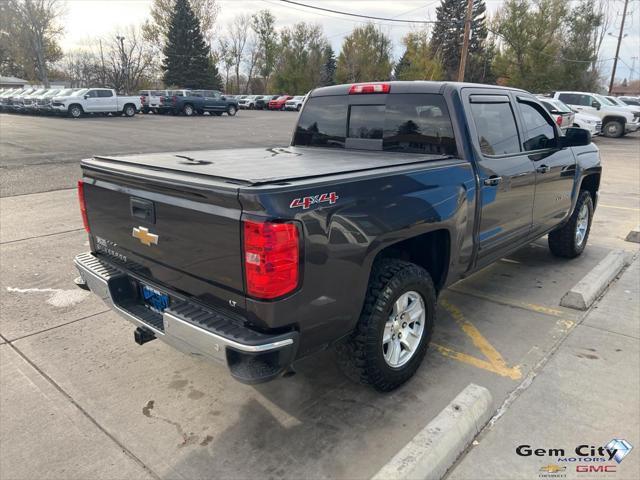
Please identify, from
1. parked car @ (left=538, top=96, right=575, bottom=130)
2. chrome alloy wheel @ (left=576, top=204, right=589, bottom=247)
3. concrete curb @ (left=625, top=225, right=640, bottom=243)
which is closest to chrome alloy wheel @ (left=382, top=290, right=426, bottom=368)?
chrome alloy wheel @ (left=576, top=204, right=589, bottom=247)

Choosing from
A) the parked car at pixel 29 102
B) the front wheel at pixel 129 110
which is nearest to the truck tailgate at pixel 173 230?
the front wheel at pixel 129 110

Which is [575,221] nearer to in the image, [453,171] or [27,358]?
[453,171]

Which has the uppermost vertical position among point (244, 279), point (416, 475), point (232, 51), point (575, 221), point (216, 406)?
point (232, 51)

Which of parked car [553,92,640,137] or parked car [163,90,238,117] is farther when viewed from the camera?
parked car [163,90,238,117]

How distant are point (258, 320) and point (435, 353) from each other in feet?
6.16

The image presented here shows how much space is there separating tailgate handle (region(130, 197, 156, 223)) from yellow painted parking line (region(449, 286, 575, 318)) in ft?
10.7

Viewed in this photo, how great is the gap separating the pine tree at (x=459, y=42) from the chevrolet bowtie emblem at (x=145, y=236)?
59.9 meters

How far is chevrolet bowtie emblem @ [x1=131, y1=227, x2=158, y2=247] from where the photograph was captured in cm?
274

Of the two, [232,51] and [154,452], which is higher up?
[232,51]

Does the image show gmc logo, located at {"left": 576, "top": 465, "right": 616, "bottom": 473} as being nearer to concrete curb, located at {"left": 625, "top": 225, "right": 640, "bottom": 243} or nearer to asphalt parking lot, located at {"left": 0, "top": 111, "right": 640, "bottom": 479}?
asphalt parking lot, located at {"left": 0, "top": 111, "right": 640, "bottom": 479}

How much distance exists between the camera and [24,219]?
7.09 metres

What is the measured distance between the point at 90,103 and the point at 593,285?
3006 cm

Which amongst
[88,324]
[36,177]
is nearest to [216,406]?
[88,324]

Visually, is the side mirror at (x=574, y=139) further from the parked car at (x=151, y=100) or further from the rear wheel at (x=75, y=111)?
the parked car at (x=151, y=100)
